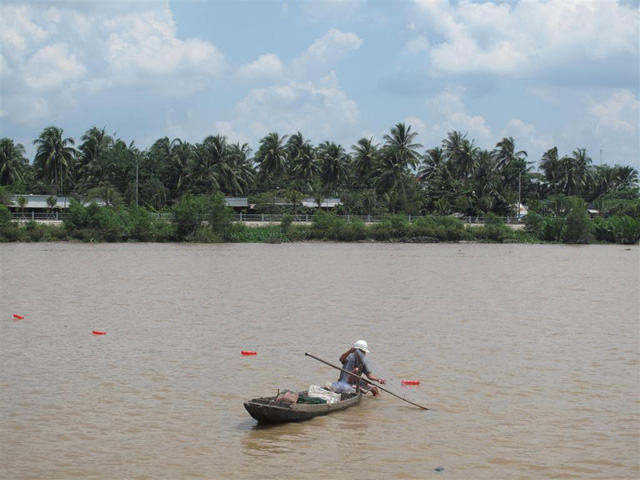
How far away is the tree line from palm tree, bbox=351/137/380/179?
131 mm

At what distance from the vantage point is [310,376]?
55.1ft

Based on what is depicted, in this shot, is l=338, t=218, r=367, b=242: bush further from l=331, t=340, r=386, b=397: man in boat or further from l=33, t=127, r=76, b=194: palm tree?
l=331, t=340, r=386, b=397: man in boat

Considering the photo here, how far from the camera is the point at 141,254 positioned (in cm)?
5447

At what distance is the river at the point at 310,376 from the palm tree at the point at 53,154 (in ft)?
179

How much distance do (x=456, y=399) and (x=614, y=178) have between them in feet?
353

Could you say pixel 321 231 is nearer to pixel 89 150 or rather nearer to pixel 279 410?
pixel 89 150

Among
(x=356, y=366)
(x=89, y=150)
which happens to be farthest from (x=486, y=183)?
(x=356, y=366)

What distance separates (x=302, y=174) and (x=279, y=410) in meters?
88.9

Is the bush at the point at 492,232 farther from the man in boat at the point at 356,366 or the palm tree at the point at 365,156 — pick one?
the man in boat at the point at 356,366

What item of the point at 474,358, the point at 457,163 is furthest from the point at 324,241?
the point at 474,358

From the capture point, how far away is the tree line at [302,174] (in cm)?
9050

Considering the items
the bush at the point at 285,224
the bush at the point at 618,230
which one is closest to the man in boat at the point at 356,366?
the bush at the point at 285,224

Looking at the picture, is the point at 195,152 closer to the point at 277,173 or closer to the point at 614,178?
the point at 277,173

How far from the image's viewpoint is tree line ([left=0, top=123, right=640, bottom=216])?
297ft
